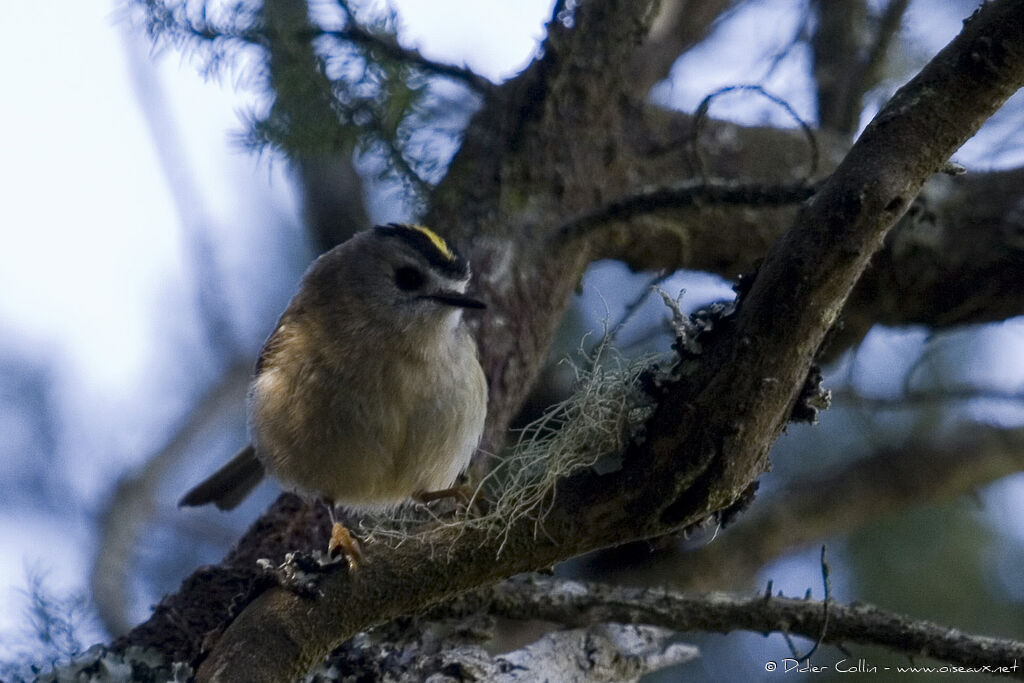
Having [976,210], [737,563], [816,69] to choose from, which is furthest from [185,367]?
[976,210]

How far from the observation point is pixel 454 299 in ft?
8.96

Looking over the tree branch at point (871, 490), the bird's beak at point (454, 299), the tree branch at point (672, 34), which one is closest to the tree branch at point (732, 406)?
the bird's beak at point (454, 299)

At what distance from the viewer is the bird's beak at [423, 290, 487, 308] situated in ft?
8.63

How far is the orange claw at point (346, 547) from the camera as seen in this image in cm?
205

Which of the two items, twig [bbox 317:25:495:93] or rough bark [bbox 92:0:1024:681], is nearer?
rough bark [bbox 92:0:1024:681]

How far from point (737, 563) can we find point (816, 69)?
7.63 ft

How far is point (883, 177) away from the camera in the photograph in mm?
1678

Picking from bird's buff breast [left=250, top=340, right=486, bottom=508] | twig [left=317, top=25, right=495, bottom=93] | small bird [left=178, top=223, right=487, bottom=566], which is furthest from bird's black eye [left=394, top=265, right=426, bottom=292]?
twig [left=317, top=25, right=495, bottom=93]

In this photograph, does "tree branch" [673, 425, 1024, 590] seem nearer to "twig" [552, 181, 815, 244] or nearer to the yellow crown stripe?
"twig" [552, 181, 815, 244]

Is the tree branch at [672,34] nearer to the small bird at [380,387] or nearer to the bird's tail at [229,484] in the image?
the small bird at [380,387]

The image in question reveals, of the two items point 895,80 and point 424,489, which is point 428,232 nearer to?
point 424,489

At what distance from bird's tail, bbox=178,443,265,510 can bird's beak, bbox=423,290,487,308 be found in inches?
38.8

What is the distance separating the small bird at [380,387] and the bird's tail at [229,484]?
0.41m

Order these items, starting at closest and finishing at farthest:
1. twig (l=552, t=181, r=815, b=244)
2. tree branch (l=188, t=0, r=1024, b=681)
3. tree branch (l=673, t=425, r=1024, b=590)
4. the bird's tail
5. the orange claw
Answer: tree branch (l=188, t=0, r=1024, b=681) < the orange claw < twig (l=552, t=181, r=815, b=244) < the bird's tail < tree branch (l=673, t=425, r=1024, b=590)
